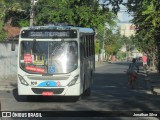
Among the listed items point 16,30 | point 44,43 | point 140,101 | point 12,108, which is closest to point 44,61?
point 44,43

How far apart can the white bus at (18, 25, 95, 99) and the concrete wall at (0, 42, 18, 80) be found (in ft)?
56.3

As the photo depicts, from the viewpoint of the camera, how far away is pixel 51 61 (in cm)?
1934

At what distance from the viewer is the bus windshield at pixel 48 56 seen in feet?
63.3

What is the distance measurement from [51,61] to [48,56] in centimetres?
23

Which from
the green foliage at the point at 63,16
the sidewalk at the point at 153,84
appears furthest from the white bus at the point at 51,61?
the green foliage at the point at 63,16

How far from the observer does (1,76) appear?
36562mm

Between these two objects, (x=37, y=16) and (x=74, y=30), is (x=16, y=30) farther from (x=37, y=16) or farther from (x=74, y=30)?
(x=74, y=30)

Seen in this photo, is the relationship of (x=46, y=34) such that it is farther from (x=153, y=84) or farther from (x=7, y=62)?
(x=7, y=62)

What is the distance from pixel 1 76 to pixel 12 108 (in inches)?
763

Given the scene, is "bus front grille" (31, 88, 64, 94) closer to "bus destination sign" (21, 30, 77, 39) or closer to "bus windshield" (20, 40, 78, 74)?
"bus windshield" (20, 40, 78, 74)

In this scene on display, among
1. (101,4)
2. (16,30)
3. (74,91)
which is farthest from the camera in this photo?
(16,30)

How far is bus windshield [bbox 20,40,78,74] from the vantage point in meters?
19.3

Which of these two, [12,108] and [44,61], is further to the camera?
[44,61]

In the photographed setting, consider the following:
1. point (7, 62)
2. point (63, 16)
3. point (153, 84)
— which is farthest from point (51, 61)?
point (7, 62)
